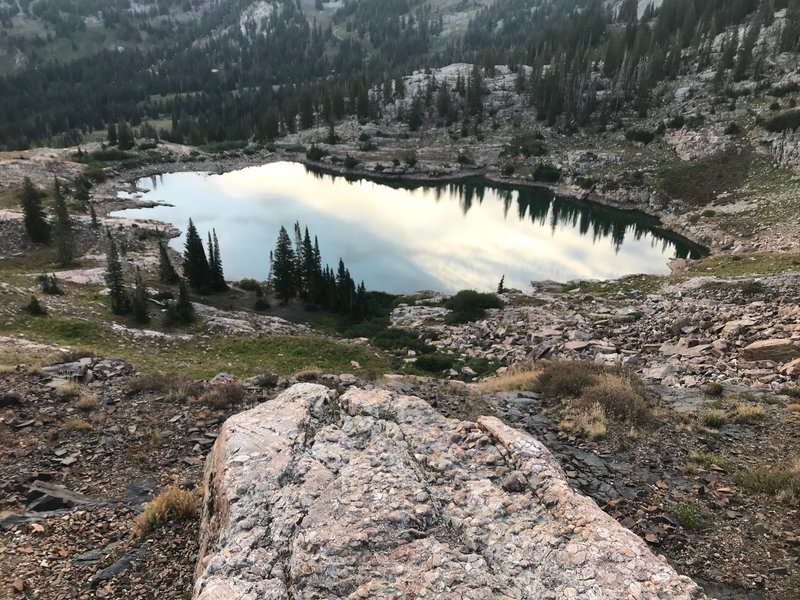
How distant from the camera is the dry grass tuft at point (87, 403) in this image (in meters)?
15.0

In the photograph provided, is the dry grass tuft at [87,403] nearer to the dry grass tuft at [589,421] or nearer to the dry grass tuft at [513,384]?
the dry grass tuft at [513,384]

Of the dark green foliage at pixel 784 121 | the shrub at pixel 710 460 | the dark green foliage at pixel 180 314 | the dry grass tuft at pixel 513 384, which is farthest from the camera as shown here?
the dark green foliage at pixel 784 121

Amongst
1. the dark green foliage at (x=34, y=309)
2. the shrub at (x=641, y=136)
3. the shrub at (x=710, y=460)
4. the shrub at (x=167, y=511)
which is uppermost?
the shrub at (x=641, y=136)

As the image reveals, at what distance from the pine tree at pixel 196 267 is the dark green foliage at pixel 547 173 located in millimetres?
82890

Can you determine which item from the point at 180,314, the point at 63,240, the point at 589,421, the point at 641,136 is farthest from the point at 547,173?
the point at 589,421

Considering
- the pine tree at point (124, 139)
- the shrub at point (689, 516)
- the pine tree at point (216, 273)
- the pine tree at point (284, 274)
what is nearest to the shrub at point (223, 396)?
the shrub at point (689, 516)

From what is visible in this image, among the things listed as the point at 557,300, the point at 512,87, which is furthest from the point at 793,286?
the point at 512,87

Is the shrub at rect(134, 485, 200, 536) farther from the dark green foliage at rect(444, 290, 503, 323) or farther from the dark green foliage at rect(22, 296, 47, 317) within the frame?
the dark green foliage at rect(444, 290, 503, 323)

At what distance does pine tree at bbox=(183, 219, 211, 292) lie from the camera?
50.5m

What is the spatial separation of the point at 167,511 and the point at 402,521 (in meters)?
5.35

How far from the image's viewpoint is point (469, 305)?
46.9 metres

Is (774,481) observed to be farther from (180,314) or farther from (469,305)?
(469,305)

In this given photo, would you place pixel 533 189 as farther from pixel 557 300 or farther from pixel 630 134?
pixel 557 300

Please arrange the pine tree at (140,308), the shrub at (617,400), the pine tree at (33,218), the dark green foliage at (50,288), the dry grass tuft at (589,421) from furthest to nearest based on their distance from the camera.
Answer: the pine tree at (33,218) < the dark green foliage at (50,288) < the pine tree at (140,308) < the shrub at (617,400) < the dry grass tuft at (589,421)
